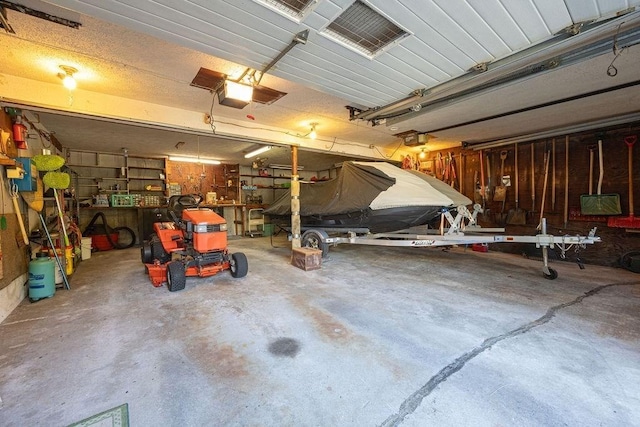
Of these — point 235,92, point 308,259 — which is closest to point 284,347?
point 308,259

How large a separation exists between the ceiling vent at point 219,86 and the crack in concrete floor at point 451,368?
12.3 ft

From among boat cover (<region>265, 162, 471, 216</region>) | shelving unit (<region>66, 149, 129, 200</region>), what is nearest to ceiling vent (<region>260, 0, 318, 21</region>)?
boat cover (<region>265, 162, 471, 216</region>)

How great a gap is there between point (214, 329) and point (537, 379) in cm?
258

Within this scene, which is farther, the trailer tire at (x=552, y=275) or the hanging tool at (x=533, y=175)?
the hanging tool at (x=533, y=175)

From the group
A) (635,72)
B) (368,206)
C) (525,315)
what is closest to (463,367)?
(525,315)

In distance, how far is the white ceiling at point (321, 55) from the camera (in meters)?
1.89

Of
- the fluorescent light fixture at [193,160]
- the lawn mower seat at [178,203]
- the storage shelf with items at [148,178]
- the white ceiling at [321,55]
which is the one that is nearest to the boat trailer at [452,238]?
the white ceiling at [321,55]

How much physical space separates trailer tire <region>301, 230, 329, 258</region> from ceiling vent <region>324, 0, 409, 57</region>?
3345 millimetres

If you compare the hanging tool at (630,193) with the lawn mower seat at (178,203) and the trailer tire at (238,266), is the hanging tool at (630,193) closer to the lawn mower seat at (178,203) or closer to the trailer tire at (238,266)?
the trailer tire at (238,266)

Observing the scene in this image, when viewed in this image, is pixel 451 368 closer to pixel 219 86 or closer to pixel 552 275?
pixel 552 275

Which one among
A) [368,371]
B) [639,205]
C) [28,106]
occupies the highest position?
[28,106]

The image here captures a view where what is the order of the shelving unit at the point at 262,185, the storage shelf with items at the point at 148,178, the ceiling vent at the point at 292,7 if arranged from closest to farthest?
the ceiling vent at the point at 292,7 < the storage shelf with items at the point at 148,178 < the shelving unit at the point at 262,185

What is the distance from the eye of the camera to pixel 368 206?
4004 millimetres

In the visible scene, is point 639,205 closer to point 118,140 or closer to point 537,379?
point 537,379
